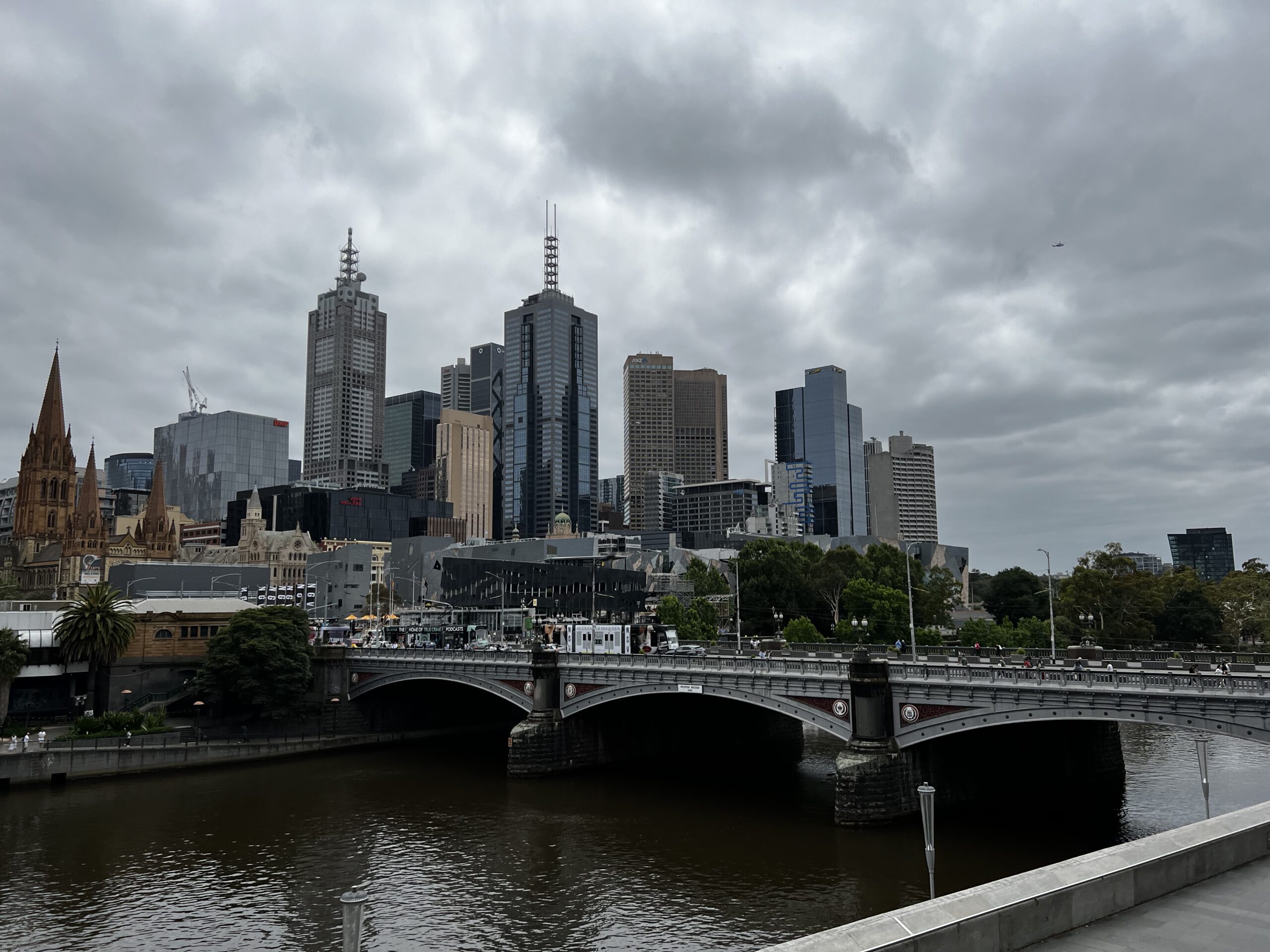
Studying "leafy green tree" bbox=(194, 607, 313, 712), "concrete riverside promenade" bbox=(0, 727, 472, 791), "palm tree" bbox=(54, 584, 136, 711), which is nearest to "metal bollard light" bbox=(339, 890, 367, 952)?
"concrete riverside promenade" bbox=(0, 727, 472, 791)

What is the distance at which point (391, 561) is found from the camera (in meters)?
198

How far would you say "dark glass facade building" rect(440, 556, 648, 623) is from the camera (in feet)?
499

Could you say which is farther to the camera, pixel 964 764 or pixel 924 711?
pixel 964 764

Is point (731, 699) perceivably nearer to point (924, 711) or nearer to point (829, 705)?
point (829, 705)

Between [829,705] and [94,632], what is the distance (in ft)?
211

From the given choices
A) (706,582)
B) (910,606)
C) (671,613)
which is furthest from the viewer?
(706,582)

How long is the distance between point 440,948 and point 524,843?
564 inches

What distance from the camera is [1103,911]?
14.4 m

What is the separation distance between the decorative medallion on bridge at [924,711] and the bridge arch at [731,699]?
340 cm

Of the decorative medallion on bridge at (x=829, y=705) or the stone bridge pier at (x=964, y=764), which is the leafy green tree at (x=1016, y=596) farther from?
the decorative medallion on bridge at (x=829, y=705)

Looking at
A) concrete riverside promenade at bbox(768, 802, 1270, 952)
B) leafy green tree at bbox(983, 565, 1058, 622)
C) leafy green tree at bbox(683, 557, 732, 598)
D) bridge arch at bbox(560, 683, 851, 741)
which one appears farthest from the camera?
leafy green tree at bbox(983, 565, 1058, 622)

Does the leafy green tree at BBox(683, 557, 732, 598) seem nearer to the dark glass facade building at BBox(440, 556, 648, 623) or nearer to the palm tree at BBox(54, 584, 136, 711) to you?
the dark glass facade building at BBox(440, 556, 648, 623)

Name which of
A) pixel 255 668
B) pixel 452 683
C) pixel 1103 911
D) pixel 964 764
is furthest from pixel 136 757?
pixel 1103 911

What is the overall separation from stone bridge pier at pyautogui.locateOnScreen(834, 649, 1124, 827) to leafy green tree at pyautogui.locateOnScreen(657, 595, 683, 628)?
66.8 metres
